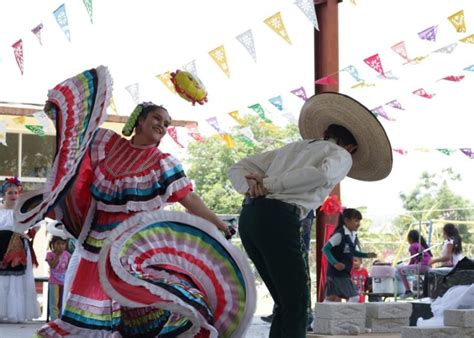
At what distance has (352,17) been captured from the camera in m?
28.9

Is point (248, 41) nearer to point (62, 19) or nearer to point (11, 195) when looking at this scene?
point (62, 19)

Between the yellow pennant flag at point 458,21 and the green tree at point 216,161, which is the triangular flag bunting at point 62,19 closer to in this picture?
the yellow pennant flag at point 458,21

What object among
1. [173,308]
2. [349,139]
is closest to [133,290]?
[173,308]

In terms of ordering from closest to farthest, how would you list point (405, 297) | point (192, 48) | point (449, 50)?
point (449, 50) < point (405, 297) < point (192, 48)

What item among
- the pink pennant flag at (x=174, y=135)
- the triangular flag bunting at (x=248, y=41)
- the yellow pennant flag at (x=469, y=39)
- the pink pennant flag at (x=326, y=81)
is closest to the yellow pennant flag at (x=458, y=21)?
the yellow pennant flag at (x=469, y=39)

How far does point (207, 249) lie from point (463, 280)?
3392 millimetres

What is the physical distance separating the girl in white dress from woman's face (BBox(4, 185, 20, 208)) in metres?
0.11

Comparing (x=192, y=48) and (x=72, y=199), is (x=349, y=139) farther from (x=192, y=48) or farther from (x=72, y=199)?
(x=192, y=48)

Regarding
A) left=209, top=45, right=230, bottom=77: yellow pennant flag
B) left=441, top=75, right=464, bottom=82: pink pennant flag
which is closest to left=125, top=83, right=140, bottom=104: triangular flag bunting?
left=209, top=45, right=230, bottom=77: yellow pennant flag

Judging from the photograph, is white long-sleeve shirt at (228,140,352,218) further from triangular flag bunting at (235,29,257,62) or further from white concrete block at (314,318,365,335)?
triangular flag bunting at (235,29,257,62)

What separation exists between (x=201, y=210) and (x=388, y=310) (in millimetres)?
2497

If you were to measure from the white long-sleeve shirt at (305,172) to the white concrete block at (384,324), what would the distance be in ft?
8.27

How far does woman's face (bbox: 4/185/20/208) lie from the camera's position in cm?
917

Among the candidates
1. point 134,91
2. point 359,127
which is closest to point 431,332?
point 359,127
